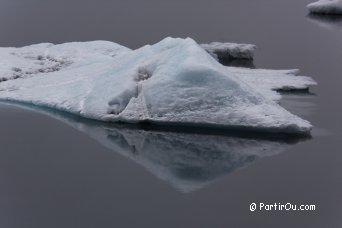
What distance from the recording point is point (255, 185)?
3.99 metres

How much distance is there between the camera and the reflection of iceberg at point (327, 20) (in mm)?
11078

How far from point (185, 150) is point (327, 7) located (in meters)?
9.01

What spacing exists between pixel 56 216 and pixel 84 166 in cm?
87

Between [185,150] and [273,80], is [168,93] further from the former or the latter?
[273,80]

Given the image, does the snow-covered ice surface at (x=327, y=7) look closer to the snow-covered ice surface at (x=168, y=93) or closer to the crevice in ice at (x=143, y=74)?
the snow-covered ice surface at (x=168, y=93)

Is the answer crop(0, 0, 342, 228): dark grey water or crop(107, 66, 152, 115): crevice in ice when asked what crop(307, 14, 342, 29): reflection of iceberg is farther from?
crop(107, 66, 152, 115): crevice in ice

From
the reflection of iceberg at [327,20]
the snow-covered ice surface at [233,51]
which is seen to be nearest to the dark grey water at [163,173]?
the snow-covered ice surface at [233,51]

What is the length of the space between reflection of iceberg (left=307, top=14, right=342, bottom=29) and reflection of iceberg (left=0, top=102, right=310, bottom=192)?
694 centimetres

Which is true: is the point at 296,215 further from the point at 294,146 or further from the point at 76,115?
the point at 76,115

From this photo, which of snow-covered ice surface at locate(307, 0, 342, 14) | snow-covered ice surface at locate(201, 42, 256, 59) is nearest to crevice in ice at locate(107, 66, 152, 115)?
snow-covered ice surface at locate(201, 42, 256, 59)

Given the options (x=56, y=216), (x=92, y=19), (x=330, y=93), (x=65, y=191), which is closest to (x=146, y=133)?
(x=65, y=191)

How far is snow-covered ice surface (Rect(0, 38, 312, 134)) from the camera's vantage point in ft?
16.2

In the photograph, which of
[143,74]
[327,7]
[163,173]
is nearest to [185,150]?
[163,173]

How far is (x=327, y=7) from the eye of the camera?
12.5 metres
